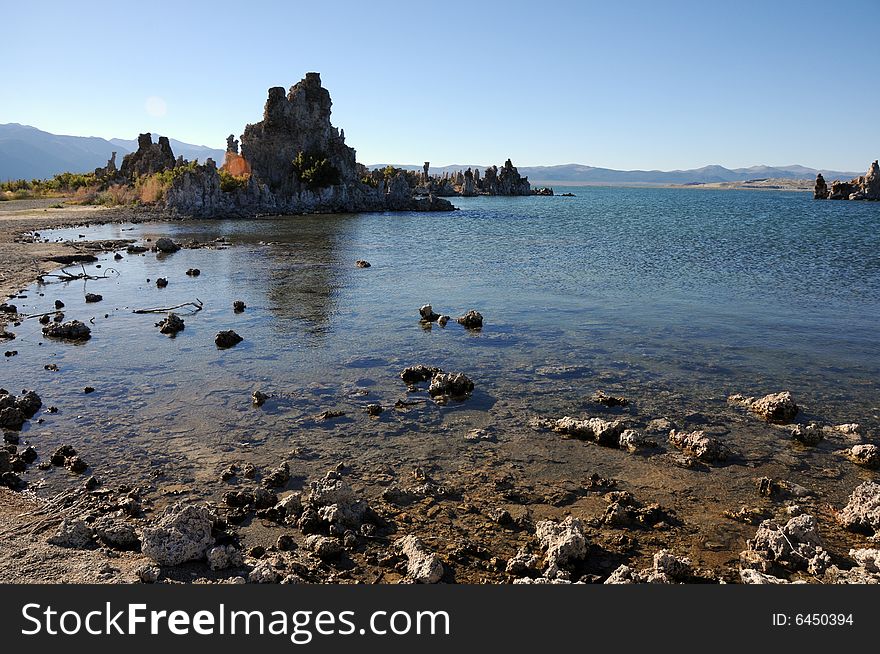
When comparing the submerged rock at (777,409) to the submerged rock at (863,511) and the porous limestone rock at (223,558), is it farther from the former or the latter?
the porous limestone rock at (223,558)

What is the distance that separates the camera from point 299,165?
99.4 m

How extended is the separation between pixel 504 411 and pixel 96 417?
9503mm

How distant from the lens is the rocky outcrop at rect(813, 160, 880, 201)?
15050cm

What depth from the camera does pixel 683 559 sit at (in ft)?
26.6

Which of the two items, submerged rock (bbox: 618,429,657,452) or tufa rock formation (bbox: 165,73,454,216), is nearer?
submerged rock (bbox: 618,429,657,452)

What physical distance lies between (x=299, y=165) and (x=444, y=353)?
87.8 meters

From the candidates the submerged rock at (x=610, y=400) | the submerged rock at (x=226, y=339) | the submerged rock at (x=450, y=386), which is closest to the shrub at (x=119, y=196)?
the submerged rock at (x=226, y=339)

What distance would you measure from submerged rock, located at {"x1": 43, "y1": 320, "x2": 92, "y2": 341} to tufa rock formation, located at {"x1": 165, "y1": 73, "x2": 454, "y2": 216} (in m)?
68.4

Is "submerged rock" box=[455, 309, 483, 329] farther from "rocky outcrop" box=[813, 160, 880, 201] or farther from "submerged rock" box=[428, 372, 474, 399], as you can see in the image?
"rocky outcrop" box=[813, 160, 880, 201]

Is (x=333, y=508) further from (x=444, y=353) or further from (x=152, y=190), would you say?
(x=152, y=190)

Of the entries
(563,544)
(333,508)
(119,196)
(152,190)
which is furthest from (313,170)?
(563,544)

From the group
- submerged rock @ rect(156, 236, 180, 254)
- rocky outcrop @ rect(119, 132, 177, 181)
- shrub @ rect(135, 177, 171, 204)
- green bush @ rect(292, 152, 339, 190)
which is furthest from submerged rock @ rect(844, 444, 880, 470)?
rocky outcrop @ rect(119, 132, 177, 181)

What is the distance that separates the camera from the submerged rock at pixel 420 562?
25.9 ft

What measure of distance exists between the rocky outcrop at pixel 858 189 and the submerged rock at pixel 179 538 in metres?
185
